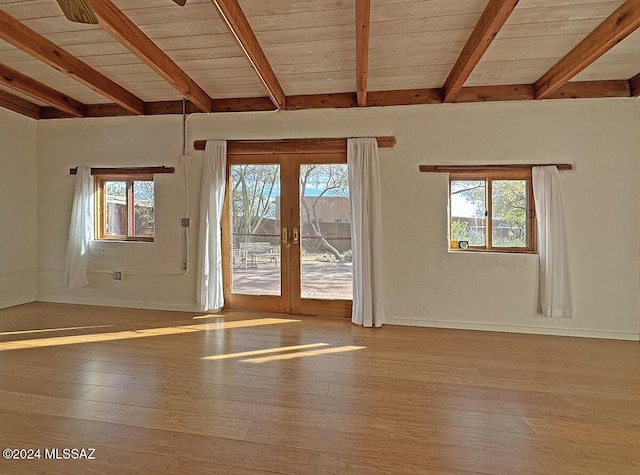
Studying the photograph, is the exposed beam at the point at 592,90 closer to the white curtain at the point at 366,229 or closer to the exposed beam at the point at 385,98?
the exposed beam at the point at 385,98

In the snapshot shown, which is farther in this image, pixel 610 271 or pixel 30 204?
pixel 30 204

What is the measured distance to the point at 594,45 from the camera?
2.78m

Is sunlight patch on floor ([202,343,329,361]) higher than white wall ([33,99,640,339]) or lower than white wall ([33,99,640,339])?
lower

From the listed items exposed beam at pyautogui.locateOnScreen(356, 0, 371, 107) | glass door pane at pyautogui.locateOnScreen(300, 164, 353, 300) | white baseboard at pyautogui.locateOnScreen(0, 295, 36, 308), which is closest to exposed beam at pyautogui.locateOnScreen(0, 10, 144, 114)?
glass door pane at pyautogui.locateOnScreen(300, 164, 353, 300)

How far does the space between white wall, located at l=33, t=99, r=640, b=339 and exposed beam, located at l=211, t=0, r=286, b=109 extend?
2.45ft

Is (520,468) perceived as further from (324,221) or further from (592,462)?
(324,221)

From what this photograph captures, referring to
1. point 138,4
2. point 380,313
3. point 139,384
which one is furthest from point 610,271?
point 138,4

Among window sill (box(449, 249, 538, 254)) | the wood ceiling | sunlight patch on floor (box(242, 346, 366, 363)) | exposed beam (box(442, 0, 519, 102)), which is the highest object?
the wood ceiling

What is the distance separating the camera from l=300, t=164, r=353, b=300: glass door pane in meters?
4.26

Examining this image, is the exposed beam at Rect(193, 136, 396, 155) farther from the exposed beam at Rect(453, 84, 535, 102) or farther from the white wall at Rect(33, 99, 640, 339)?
the exposed beam at Rect(453, 84, 535, 102)

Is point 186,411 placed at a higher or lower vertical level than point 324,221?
lower

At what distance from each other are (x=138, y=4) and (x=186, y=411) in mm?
2814

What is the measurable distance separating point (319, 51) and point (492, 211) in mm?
2551

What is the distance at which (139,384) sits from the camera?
2484mm
